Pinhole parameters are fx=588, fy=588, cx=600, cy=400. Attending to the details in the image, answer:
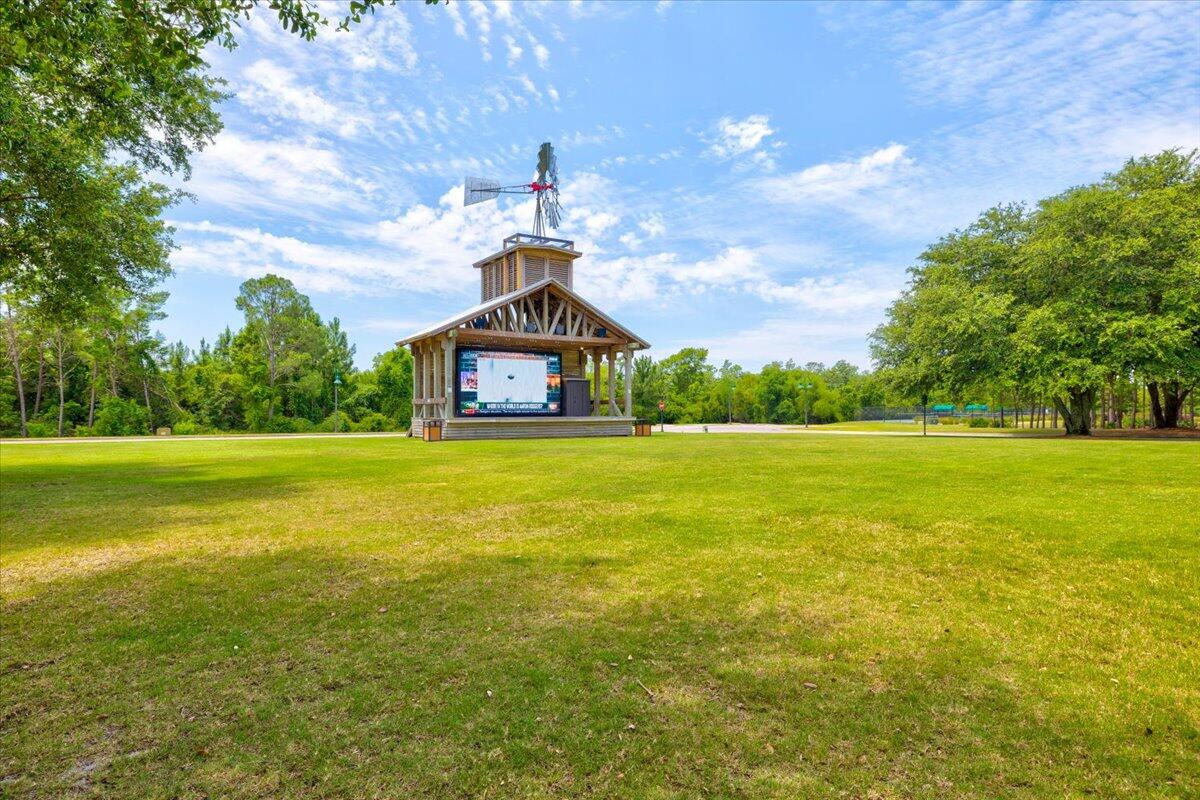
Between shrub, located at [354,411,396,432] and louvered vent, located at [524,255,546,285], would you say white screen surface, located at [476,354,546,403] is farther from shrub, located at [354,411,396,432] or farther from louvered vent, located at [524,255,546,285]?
shrub, located at [354,411,396,432]

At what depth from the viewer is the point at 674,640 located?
158 inches

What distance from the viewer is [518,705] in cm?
319

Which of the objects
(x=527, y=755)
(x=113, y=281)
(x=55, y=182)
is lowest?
(x=527, y=755)

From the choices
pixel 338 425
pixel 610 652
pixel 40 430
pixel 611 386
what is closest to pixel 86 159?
pixel 610 652

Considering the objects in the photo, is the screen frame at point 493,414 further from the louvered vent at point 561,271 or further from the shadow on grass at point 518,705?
the shadow on grass at point 518,705

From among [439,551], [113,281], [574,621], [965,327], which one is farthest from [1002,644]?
[965,327]

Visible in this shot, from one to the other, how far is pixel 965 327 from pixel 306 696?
32622mm

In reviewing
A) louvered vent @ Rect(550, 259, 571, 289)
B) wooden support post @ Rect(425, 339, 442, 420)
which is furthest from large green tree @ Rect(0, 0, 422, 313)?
louvered vent @ Rect(550, 259, 571, 289)

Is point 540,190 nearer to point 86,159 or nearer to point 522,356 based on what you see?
point 522,356

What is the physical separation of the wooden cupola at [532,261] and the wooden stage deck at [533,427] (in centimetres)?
726

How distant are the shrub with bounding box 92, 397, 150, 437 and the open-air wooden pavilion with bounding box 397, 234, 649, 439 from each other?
2797 centimetres

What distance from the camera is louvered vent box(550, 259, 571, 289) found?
1227 inches

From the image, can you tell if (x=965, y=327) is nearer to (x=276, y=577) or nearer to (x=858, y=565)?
(x=858, y=565)

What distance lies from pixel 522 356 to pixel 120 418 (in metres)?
35.9
